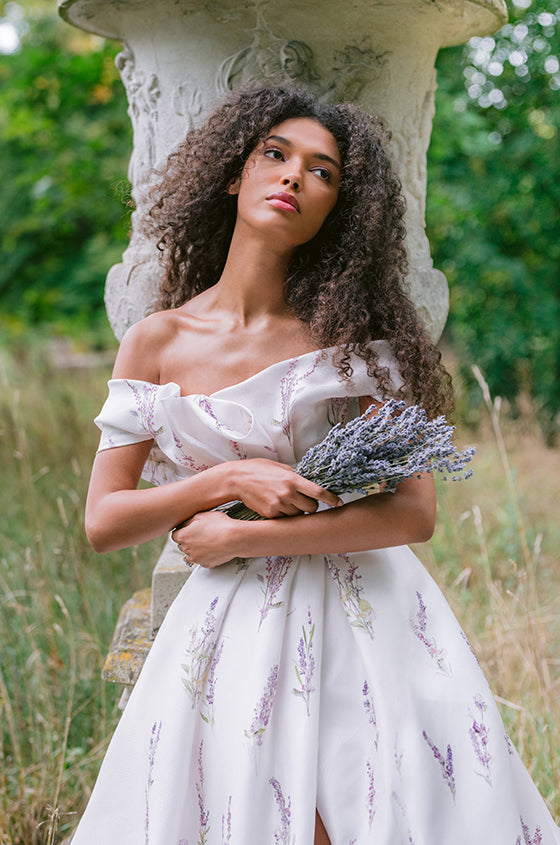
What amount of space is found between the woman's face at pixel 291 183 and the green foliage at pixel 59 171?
2.55 meters

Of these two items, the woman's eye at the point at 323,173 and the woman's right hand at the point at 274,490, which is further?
the woman's eye at the point at 323,173

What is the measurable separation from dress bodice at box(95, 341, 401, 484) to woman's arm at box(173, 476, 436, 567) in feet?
0.53

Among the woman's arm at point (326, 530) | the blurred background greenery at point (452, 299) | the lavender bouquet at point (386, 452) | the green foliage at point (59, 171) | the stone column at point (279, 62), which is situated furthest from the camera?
the green foliage at point (59, 171)

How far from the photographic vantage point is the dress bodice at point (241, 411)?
1686 mm

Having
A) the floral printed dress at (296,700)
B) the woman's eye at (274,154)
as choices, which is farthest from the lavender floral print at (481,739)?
the woman's eye at (274,154)

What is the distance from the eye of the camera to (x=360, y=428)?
1508 millimetres

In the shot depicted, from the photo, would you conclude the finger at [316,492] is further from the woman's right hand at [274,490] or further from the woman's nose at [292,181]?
the woman's nose at [292,181]

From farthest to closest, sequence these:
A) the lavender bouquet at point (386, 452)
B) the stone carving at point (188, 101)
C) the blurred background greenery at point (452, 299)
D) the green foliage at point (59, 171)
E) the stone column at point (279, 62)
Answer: the green foliage at point (59, 171), the blurred background greenery at point (452, 299), the stone carving at point (188, 101), the stone column at point (279, 62), the lavender bouquet at point (386, 452)

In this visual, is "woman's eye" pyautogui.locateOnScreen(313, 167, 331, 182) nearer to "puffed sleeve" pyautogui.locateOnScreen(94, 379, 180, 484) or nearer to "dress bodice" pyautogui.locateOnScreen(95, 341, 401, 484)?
"dress bodice" pyautogui.locateOnScreen(95, 341, 401, 484)

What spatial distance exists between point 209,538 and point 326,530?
232 mm

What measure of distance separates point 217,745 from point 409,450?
0.68 m

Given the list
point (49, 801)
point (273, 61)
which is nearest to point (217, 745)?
point (49, 801)

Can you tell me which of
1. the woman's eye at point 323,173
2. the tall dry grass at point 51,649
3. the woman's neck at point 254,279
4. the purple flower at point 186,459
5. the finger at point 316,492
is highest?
the woman's eye at point 323,173

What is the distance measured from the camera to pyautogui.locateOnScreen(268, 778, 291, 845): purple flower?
1.53m
